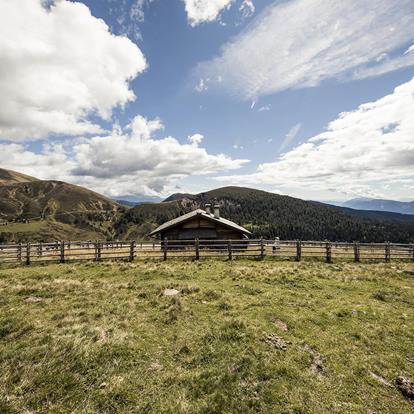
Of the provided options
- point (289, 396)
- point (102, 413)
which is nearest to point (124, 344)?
point (102, 413)

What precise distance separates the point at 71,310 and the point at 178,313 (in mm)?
3870

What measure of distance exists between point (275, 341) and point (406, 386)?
9.65ft

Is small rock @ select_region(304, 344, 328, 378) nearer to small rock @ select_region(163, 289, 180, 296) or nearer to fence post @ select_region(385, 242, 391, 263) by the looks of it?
small rock @ select_region(163, 289, 180, 296)

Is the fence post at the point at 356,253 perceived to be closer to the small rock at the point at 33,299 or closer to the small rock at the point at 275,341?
the small rock at the point at 275,341

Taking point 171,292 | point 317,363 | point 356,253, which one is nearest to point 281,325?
point 317,363

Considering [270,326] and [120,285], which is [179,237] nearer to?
[120,285]

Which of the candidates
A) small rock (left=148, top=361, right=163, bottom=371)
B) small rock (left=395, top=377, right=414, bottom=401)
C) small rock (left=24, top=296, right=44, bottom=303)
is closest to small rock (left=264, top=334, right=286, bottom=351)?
small rock (left=395, top=377, right=414, bottom=401)

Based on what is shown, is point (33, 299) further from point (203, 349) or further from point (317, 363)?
point (317, 363)

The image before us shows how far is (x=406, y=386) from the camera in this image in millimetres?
5578

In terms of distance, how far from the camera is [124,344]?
6836 mm

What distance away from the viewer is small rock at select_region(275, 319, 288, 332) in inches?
319

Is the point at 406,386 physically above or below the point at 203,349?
below

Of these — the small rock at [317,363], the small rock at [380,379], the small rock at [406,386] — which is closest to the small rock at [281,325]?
the small rock at [317,363]

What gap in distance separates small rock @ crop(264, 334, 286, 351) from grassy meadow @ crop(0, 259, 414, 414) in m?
0.03
